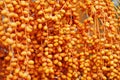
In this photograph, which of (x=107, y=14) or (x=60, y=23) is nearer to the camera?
(x=60, y=23)

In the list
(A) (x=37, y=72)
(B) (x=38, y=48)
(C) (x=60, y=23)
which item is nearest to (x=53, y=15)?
(C) (x=60, y=23)

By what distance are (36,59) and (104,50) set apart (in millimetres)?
351

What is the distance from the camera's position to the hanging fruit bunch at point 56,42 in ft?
5.11

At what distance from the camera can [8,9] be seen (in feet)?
5.09

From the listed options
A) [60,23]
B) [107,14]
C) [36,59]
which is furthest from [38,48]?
[107,14]

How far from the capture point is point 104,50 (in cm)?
179

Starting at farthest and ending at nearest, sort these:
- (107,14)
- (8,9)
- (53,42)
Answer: (107,14) → (53,42) → (8,9)

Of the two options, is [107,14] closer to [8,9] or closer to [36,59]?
[36,59]

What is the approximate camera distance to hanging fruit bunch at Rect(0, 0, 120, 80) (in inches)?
61.3

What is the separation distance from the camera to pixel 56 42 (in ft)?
5.49

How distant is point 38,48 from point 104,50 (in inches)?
13.3

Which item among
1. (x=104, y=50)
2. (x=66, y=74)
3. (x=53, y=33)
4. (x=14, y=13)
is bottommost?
(x=66, y=74)

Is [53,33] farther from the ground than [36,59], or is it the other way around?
[53,33]

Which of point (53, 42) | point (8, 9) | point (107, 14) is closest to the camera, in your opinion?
point (8, 9)
